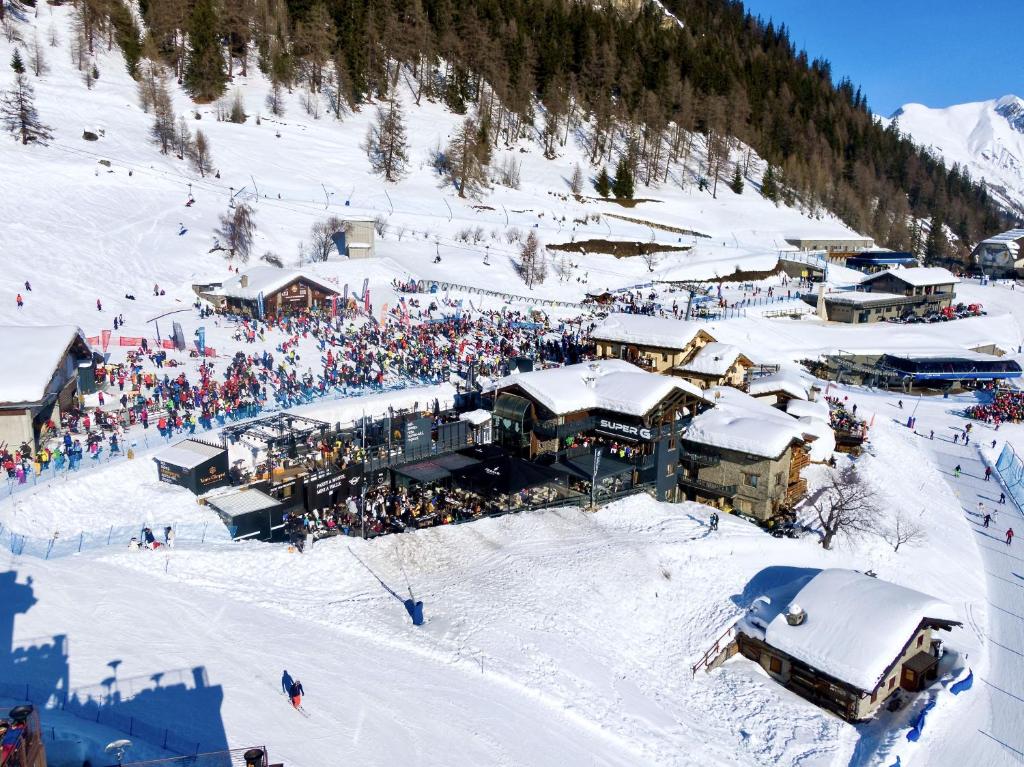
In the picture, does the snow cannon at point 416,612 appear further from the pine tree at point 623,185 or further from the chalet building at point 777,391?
the pine tree at point 623,185

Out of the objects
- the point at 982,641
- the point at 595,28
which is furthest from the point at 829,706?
the point at 595,28

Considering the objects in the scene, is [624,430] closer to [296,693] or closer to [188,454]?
[188,454]

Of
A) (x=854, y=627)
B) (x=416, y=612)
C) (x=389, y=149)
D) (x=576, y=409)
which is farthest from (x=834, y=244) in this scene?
(x=416, y=612)

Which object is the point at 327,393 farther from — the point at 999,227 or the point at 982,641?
the point at 999,227

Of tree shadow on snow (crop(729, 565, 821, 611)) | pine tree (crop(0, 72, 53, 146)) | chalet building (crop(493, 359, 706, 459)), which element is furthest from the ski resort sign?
pine tree (crop(0, 72, 53, 146))

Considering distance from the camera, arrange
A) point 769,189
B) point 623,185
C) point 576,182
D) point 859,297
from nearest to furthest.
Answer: point 859,297 < point 623,185 < point 576,182 < point 769,189

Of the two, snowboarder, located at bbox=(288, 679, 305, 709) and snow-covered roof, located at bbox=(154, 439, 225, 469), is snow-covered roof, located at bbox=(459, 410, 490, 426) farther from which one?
snowboarder, located at bbox=(288, 679, 305, 709)
